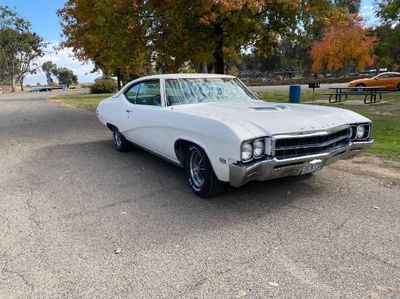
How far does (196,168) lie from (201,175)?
107 millimetres

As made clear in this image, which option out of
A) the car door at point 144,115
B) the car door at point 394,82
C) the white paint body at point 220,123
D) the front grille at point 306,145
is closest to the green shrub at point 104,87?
the car door at point 394,82

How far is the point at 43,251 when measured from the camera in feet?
11.3

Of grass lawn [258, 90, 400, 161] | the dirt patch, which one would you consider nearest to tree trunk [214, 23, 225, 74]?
grass lawn [258, 90, 400, 161]

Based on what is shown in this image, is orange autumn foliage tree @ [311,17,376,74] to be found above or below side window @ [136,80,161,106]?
above

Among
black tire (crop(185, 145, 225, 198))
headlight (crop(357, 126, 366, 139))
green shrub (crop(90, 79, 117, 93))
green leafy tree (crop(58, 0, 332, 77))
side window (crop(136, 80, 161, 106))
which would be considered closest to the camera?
black tire (crop(185, 145, 225, 198))

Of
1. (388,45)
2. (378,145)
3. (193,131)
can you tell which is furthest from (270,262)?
(388,45)

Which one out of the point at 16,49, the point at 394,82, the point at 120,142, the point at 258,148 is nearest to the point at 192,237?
the point at 258,148

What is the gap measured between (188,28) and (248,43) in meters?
2.93

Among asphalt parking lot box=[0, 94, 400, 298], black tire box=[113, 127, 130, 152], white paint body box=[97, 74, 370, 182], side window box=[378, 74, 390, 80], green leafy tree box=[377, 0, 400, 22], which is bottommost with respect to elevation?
asphalt parking lot box=[0, 94, 400, 298]

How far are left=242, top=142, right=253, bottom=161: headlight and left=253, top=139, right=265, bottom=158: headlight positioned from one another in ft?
0.16

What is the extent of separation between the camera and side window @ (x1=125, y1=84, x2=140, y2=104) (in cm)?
650

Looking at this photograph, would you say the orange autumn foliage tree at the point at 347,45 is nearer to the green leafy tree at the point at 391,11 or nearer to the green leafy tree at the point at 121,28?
the green leafy tree at the point at 391,11

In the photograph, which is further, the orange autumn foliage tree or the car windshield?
the orange autumn foliage tree

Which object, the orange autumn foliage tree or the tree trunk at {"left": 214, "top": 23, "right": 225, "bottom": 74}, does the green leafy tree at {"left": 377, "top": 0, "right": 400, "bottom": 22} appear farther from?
the orange autumn foliage tree
